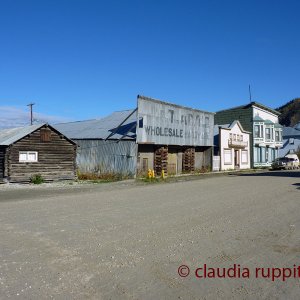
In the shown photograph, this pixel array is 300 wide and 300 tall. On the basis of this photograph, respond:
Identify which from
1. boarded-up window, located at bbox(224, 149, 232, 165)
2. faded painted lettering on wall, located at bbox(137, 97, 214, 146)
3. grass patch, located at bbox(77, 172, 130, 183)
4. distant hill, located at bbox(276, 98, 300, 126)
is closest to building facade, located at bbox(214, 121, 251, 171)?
boarded-up window, located at bbox(224, 149, 232, 165)

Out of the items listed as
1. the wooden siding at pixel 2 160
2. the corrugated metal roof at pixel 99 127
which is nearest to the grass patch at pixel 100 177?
the corrugated metal roof at pixel 99 127

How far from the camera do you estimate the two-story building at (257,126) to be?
53219mm

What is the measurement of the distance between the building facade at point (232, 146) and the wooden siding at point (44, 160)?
20978 mm

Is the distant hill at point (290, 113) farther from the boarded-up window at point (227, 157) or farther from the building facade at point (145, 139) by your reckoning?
the building facade at point (145, 139)

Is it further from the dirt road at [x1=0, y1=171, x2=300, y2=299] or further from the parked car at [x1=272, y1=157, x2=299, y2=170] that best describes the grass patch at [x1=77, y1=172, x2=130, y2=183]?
the parked car at [x1=272, y1=157, x2=299, y2=170]

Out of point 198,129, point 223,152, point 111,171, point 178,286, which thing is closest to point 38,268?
point 178,286

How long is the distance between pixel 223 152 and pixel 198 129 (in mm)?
6558

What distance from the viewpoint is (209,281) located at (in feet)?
19.2

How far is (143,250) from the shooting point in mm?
7594

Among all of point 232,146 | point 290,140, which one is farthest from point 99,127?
point 290,140

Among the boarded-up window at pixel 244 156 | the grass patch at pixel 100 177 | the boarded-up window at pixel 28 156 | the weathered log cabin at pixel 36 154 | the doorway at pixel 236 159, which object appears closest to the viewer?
the weathered log cabin at pixel 36 154

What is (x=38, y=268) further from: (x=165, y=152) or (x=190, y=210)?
(x=165, y=152)

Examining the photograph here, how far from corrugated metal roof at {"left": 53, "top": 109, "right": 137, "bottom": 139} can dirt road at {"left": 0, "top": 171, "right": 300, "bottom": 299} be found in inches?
810

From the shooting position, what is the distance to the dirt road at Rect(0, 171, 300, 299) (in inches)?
218
